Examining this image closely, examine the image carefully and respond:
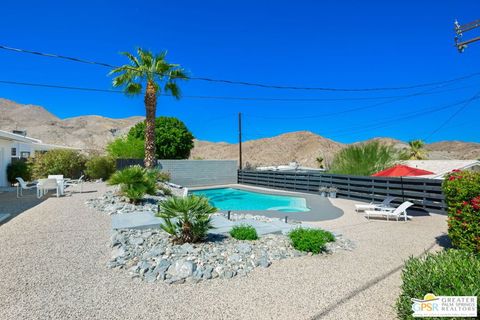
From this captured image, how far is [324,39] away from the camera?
59.9ft

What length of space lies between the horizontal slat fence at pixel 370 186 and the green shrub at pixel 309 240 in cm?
659

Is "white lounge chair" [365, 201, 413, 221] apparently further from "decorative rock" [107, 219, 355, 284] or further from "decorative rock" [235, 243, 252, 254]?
"decorative rock" [235, 243, 252, 254]

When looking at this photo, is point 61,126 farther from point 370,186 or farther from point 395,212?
point 395,212

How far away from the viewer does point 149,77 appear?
14828 millimetres

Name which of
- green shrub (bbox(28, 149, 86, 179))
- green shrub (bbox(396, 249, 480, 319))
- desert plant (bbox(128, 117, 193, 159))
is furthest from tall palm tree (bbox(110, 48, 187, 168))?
green shrub (bbox(396, 249, 480, 319))

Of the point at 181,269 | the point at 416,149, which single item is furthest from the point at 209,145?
the point at 181,269

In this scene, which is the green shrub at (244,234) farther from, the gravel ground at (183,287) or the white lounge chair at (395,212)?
the white lounge chair at (395,212)

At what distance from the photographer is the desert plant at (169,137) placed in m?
24.6

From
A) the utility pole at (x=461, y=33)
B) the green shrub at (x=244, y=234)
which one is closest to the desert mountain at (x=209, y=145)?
the utility pole at (x=461, y=33)

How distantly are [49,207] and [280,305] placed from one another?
8248mm

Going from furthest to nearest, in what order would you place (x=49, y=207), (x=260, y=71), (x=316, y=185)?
(x=260, y=71), (x=316, y=185), (x=49, y=207)

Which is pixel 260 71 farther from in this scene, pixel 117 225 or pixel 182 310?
pixel 182 310

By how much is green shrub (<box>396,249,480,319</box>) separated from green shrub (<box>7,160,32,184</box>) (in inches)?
724

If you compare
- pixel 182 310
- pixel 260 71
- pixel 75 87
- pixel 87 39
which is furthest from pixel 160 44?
pixel 182 310
